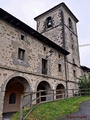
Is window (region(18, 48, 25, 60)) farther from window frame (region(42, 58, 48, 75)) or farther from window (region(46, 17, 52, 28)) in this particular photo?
window (region(46, 17, 52, 28))

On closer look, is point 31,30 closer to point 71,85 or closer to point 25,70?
point 25,70

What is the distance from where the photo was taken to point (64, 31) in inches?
694

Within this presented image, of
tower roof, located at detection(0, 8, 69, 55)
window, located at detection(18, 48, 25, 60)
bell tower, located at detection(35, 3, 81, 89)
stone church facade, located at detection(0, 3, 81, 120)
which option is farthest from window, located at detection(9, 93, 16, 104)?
bell tower, located at detection(35, 3, 81, 89)

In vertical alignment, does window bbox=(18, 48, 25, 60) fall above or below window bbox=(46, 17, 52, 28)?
below

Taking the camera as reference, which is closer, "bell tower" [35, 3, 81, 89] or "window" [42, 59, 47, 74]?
"window" [42, 59, 47, 74]

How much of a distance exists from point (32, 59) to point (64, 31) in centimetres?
844

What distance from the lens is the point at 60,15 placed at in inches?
744

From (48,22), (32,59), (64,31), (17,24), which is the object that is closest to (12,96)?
(32,59)

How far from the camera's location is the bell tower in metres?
16.8

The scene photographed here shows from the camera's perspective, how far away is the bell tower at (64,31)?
16781 mm

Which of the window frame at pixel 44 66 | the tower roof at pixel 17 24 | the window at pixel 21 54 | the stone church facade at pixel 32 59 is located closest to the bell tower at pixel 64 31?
the stone church facade at pixel 32 59

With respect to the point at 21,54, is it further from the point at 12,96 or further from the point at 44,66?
the point at 12,96

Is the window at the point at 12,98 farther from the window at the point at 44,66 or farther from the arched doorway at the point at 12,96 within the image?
the window at the point at 44,66

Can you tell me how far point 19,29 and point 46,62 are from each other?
4.34m
